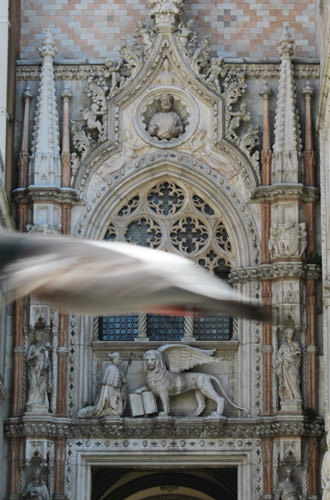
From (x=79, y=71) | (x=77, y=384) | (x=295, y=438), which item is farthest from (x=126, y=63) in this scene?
(x=295, y=438)

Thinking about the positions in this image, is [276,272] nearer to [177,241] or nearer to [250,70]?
[177,241]

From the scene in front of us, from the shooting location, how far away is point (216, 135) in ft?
66.7

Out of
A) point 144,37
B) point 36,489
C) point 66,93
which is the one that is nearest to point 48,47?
point 66,93

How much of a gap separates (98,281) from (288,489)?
13552 mm

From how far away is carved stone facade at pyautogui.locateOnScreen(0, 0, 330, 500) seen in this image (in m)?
19.0

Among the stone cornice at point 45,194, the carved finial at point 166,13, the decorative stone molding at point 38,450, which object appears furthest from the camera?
the carved finial at point 166,13

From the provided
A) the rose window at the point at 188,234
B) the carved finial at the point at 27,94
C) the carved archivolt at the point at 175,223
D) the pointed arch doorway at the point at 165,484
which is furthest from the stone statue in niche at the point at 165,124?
the pointed arch doorway at the point at 165,484

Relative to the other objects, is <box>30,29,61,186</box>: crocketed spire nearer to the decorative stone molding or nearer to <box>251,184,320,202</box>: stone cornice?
<box>251,184,320,202</box>: stone cornice

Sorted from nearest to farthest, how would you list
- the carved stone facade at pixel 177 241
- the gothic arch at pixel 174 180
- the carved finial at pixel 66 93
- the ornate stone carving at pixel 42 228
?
1. the carved stone facade at pixel 177 241
2. the ornate stone carving at pixel 42 228
3. the gothic arch at pixel 174 180
4. the carved finial at pixel 66 93

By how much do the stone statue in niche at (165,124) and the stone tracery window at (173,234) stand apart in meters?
0.71

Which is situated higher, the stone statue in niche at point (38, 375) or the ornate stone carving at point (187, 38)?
the ornate stone carving at point (187, 38)

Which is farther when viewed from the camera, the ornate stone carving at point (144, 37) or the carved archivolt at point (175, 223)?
the ornate stone carving at point (144, 37)

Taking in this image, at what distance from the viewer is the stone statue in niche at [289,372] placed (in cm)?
1895

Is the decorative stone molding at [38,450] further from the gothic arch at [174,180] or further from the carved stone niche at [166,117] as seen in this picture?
the carved stone niche at [166,117]
